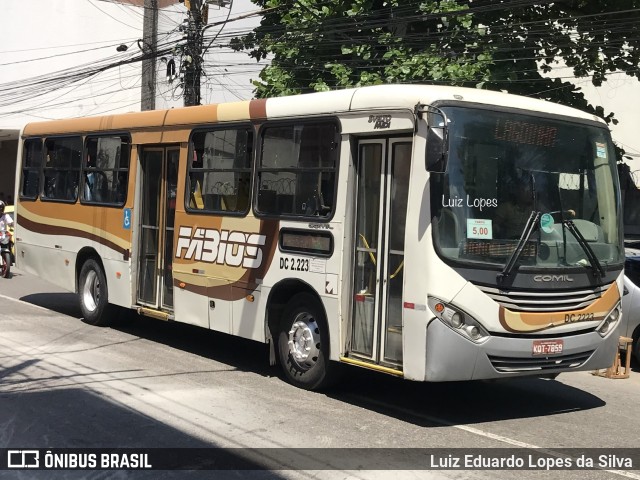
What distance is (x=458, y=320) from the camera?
280 inches

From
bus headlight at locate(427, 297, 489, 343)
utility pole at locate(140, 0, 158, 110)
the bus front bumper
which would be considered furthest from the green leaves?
utility pole at locate(140, 0, 158, 110)

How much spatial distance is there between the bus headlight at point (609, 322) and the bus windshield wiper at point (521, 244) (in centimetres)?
131

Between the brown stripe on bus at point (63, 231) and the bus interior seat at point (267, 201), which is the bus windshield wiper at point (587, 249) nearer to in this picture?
the bus interior seat at point (267, 201)

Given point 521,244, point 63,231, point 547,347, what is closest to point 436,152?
point 521,244

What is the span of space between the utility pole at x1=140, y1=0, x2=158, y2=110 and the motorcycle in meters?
8.01

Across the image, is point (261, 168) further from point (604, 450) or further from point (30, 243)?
point (30, 243)

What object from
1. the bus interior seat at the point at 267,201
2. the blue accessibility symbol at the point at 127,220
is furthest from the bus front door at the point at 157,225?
the bus interior seat at the point at 267,201

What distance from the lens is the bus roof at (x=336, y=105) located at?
24.6 ft

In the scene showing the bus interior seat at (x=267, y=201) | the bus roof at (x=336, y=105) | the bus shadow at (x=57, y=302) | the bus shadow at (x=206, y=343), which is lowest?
the bus shadow at (x=206, y=343)

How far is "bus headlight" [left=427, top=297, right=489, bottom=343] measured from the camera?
7.09 metres

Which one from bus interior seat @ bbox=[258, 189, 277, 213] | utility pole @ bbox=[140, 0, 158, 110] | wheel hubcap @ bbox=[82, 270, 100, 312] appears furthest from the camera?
utility pole @ bbox=[140, 0, 158, 110]

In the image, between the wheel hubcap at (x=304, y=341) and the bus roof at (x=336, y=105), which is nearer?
the bus roof at (x=336, y=105)

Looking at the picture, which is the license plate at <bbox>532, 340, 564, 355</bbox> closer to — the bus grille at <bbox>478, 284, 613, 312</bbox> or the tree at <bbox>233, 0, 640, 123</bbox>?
the bus grille at <bbox>478, 284, 613, 312</bbox>

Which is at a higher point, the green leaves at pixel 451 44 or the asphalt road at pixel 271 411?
the green leaves at pixel 451 44
